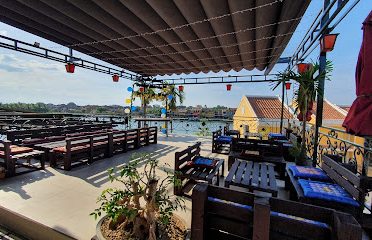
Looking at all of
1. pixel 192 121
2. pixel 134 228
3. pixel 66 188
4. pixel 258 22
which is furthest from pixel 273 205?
pixel 192 121

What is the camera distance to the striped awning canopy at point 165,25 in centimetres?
380

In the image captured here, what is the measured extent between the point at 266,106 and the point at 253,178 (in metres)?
15.1

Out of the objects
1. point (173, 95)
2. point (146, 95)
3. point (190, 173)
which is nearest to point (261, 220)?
point (190, 173)

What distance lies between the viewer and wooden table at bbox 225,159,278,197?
106 inches

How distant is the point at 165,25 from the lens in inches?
185

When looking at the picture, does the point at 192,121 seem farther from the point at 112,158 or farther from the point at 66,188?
the point at 66,188

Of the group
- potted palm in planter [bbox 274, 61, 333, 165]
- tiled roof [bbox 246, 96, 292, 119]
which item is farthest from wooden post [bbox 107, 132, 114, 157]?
tiled roof [bbox 246, 96, 292, 119]

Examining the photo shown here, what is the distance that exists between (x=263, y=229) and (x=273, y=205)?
19 centimetres

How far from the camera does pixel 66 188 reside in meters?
3.67

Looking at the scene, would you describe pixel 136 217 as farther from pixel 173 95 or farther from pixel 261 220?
pixel 173 95

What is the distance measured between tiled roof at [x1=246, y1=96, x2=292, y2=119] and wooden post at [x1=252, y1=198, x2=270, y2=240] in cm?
1481

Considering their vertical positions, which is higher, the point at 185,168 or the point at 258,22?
the point at 258,22

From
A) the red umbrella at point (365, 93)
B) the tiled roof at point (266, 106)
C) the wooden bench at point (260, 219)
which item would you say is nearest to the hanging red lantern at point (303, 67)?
the red umbrella at point (365, 93)

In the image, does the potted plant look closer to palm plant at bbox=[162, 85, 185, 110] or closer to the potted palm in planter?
the potted palm in planter
